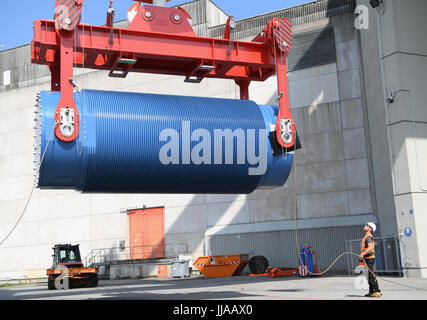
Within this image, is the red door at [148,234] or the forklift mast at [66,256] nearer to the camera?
the forklift mast at [66,256]

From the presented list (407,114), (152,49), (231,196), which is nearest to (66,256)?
(231,196)

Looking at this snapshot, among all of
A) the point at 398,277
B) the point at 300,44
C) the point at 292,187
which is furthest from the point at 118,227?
the point at 398,277

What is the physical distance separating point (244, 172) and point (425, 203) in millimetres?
9672

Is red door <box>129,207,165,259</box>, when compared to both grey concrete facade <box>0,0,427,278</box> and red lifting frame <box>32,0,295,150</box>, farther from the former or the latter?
red lifting frame <box>32,0,295,150</box>

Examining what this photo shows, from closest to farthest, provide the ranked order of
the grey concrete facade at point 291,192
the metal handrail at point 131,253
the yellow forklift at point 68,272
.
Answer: the yellow forklift at point 68,272
the grey concrete facade at point 291,192
the metal handrail at point 131,253

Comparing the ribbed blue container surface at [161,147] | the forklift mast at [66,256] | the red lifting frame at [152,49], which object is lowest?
the forklift mast at [66,256]

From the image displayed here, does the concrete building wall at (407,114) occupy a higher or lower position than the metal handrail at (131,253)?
higher

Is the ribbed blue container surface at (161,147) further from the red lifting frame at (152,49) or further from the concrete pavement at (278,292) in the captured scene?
the concrete pavement at (278,292)

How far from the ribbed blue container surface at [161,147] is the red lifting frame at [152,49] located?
1.39ft

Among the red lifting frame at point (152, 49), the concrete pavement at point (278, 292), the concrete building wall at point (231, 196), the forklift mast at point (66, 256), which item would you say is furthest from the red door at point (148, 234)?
the red lifting frame at point (152, 49)

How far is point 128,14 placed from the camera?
11594 millimetres

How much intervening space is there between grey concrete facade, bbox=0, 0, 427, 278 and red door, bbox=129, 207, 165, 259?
19.9 inches

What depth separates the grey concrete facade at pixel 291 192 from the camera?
25.2 meters

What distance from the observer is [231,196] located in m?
28.2
